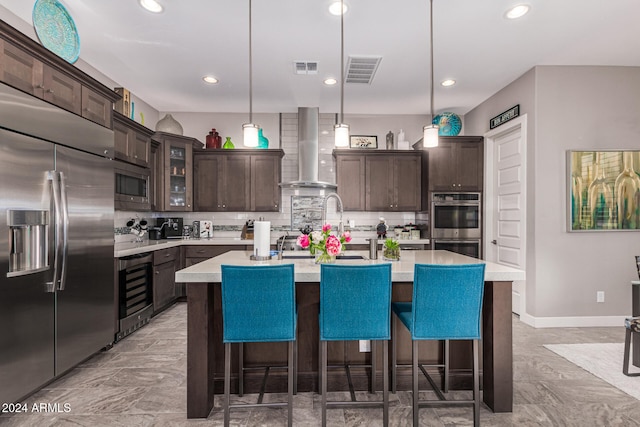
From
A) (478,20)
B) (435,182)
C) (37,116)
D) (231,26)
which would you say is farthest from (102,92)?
(435,182)

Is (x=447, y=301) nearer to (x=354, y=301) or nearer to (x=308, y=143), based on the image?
(x=354, y=301)

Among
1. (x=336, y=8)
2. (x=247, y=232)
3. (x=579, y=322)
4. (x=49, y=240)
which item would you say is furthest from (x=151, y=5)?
(x=579, y=322)

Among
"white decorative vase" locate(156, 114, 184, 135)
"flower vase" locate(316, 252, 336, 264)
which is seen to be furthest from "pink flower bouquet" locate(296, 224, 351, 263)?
"white decorative vase" locate(156, 114, 184, 135)

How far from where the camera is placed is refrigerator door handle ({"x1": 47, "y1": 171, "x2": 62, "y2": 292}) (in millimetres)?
2359

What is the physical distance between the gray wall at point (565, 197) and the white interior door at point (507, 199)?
0.23 metres

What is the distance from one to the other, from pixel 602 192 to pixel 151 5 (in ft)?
16.4

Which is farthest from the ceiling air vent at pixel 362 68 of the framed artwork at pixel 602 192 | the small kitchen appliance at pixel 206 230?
the small kitchen appliance at pixel 206 230

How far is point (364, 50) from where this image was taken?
354 centimetres

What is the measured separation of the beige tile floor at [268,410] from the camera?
2.11 meters

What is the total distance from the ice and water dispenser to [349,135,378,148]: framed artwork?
168 inches

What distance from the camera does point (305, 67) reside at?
12.9 feet

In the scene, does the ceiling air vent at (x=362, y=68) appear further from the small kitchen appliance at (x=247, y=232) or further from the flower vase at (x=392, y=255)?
the small kitchen appliance at (x=247, y=232)

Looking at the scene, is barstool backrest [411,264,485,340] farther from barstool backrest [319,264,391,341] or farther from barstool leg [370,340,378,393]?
barstool leg [370,340,378,393]

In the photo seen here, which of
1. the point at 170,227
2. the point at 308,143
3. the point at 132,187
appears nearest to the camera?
the point at 132,187
